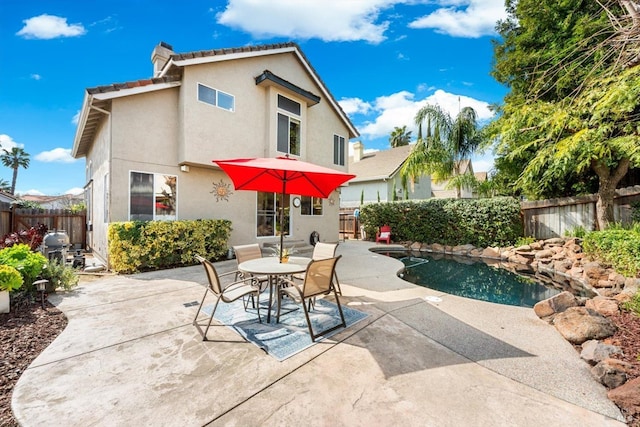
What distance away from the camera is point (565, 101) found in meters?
6.75

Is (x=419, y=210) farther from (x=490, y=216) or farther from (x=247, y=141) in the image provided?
(x=247, y=141)

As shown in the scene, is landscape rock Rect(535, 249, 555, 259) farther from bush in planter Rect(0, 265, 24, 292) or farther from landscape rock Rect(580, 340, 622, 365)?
bush in planter Rect(0, 265, 24, 292)

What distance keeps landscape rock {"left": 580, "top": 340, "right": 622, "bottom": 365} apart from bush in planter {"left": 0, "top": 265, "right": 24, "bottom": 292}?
7997 mm

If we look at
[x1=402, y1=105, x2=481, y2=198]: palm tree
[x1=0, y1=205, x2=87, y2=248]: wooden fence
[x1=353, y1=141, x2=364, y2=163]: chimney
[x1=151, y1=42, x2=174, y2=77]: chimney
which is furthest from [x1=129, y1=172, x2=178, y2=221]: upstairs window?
[x1=353, y1=141, x2=364, y2=163]: chimney

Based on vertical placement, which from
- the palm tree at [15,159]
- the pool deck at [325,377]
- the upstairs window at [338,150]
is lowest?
the pool deck at [325,377]

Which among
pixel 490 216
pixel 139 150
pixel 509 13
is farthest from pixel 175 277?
pixel 509 13

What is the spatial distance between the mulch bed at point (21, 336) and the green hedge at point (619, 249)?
36.0ft

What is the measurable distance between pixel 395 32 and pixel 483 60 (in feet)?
17.1

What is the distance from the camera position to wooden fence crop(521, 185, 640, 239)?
9.59m

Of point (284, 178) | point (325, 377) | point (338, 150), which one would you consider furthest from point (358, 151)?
point (325, 377)

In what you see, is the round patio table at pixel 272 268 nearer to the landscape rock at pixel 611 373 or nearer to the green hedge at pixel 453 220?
the landscape rock at pixel 611 373

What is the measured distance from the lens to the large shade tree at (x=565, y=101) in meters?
4.92

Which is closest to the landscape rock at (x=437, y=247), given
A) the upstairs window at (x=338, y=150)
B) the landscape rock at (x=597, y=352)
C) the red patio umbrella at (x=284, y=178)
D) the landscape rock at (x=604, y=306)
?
the upstairs window at (x=338, y=150)

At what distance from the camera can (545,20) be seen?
34.0 ft
